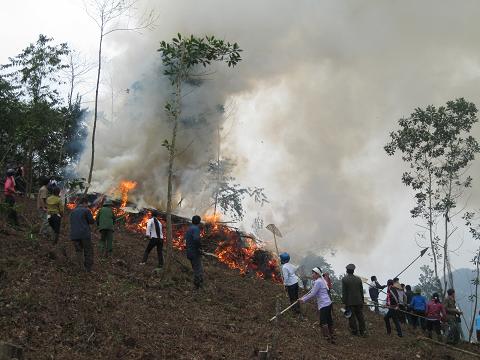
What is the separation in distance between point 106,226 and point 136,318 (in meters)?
5.13

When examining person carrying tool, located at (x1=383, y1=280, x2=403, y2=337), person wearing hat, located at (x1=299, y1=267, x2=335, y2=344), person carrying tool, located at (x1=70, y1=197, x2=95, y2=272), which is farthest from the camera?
person carrying tool, located at (x1=383, y1=280, x2=403, y2=337)

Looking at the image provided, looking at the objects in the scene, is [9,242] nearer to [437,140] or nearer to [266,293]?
[266,293]

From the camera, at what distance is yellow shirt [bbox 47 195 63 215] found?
38.2ft

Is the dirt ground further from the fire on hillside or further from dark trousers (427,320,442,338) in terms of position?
the fire on hillside

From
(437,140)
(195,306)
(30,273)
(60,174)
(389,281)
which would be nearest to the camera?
(30,273)

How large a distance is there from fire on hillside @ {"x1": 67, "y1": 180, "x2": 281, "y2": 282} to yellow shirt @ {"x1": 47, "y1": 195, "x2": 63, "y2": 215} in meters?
9.00

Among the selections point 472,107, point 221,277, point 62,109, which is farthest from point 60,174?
point 472,107

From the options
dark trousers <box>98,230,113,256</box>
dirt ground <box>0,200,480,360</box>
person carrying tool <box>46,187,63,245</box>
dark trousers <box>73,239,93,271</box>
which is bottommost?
dirt ground <box>0,200,480,360</box>

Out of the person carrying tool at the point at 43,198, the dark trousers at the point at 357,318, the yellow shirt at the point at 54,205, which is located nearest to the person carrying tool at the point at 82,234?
the yellow shirt at the point at 54,205

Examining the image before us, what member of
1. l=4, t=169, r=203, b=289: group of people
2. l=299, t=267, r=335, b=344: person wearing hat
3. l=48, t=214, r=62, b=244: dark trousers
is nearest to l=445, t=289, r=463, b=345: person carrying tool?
l=299, t=267, r=335, b=344: person wearing hat

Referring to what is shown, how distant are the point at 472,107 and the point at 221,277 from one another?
1541 cm

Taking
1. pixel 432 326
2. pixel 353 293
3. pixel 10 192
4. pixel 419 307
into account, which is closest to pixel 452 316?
pixel 432 326

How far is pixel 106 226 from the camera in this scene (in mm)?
13000

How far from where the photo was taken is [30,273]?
9.26m
